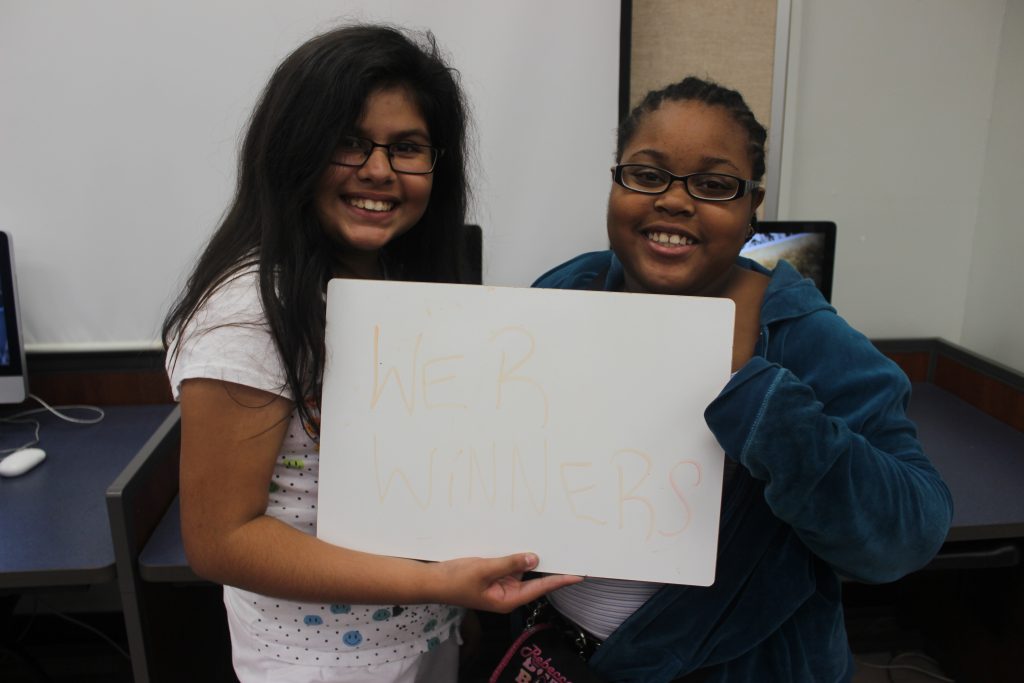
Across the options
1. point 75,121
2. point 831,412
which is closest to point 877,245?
point 831,412

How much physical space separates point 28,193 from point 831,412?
74.2 inches

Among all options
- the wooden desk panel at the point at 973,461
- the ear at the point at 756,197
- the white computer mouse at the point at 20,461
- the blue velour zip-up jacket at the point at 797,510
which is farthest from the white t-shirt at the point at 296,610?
the wooden desk panel at the point at 973,461

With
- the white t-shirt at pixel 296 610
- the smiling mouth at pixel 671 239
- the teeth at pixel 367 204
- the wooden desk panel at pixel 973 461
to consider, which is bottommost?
the wooden desk panel at pixel 973 461

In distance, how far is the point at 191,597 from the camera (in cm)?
143

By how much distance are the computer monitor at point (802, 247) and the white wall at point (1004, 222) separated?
557mm

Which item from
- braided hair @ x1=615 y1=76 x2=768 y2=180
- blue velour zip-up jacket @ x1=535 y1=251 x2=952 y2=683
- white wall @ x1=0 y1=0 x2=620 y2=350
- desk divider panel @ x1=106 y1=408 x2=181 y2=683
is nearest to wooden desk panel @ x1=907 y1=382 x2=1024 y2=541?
blue velour zip-up jacket @ x1=535 y1=251 x2=952 y2=683

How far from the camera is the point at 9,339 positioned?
1.55 metres

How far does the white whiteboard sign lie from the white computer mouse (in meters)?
1.02

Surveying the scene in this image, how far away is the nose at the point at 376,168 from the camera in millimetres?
764

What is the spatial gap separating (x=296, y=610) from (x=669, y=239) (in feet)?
1.99

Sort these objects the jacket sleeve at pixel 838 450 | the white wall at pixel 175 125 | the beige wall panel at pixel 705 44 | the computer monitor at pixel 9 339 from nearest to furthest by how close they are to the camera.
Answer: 1. the jacket sleeve at pixel 838 450
2. the computer monitor at pixel 9 339
3. the white wall at pixel 175 125
4. the beige wall panel at pixel 705 44

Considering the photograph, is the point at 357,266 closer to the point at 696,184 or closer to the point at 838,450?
the point at 696,184

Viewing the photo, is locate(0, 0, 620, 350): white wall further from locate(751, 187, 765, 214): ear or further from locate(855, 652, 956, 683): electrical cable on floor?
locate(855, 652, 956, 683): electrical cable on floor

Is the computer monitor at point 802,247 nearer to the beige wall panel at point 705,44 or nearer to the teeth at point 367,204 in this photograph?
the beige wall panel at point 705,44
